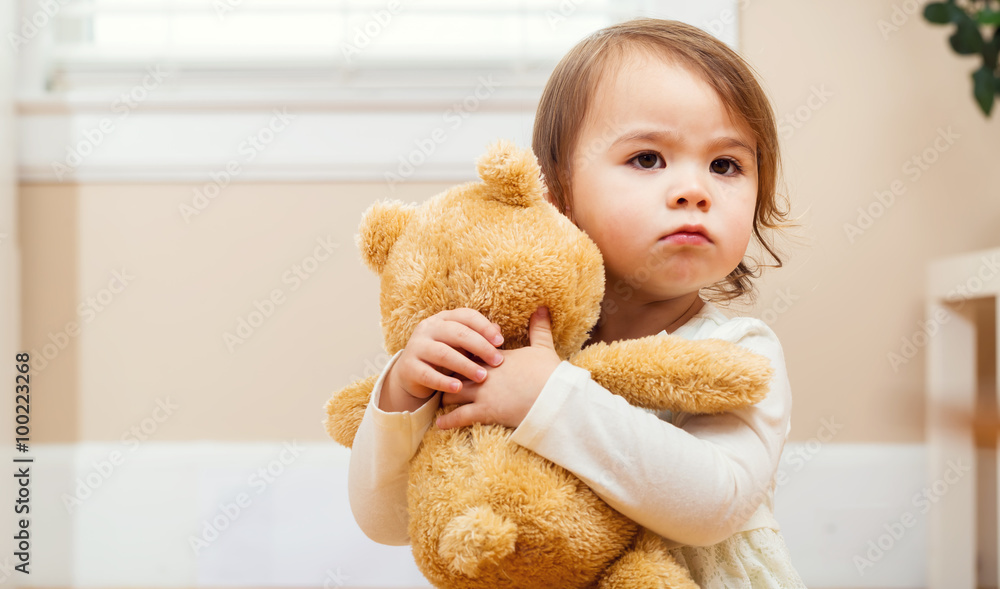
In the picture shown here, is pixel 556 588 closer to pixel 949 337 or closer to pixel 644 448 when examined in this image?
pixel 644 448

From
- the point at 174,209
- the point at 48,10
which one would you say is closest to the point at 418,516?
the point at 174,209

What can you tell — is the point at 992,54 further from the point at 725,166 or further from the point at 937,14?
the point at 725,166

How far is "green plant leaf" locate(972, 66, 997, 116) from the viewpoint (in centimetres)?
98

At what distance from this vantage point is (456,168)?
4.71 ft

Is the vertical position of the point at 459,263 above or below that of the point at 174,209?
above

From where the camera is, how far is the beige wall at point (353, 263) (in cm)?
141

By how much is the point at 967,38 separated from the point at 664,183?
2.24 feet

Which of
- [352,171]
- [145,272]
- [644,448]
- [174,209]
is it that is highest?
[644,448]

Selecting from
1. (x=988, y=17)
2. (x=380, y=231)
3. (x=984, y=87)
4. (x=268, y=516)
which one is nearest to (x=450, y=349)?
(x=380, y=231)

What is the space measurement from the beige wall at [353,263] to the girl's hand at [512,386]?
0.89m

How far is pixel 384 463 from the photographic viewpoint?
2.13 feet

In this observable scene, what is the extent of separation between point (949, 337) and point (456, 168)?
0.92 m

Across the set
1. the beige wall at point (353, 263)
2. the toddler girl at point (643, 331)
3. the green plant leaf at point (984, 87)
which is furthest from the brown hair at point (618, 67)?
the beige wall at point (353, 263)

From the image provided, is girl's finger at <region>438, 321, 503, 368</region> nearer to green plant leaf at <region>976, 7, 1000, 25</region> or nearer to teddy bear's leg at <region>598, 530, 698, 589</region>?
teddy bear's leg at <region>598, 530, 698, 589</region>
